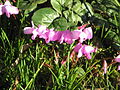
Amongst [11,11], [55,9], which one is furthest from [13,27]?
[55,9]

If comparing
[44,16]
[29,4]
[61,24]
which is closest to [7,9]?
[29,4]

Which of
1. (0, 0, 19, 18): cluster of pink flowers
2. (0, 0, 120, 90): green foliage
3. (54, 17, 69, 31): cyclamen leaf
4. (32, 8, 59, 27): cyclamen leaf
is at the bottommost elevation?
(0, 0, 120, 90): green foliage

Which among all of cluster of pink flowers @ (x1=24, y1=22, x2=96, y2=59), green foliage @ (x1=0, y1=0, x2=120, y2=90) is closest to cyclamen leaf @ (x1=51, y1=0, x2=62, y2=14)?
green foliage @ (x1=0, y1=0, x2=120, y2=90)

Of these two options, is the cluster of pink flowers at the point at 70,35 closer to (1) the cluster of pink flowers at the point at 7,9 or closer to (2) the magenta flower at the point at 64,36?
(2) the magenta flower at the point at 64,36

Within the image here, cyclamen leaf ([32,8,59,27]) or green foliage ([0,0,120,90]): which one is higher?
cyclamen leaf ([32,8,59,27])

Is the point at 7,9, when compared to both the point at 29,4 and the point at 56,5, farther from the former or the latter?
the point at 56,5

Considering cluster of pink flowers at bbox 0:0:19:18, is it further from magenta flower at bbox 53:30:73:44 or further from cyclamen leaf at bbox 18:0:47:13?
magenta flower at bbox 53:30:73:44

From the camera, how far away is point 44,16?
171cm

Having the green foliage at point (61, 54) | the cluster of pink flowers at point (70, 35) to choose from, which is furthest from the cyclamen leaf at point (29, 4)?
the cluster of pink flowers at point (70, 35)

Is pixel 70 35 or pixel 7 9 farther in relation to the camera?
pixel 7 9

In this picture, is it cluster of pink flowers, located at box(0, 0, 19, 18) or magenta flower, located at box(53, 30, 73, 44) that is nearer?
magenta flower, located at box(53, 30, 73, 44)

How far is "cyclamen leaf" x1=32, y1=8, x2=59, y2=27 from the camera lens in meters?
1.68

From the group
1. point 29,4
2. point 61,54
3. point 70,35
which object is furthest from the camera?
point 61,54

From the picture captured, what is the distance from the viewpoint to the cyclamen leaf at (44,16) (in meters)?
1.68
